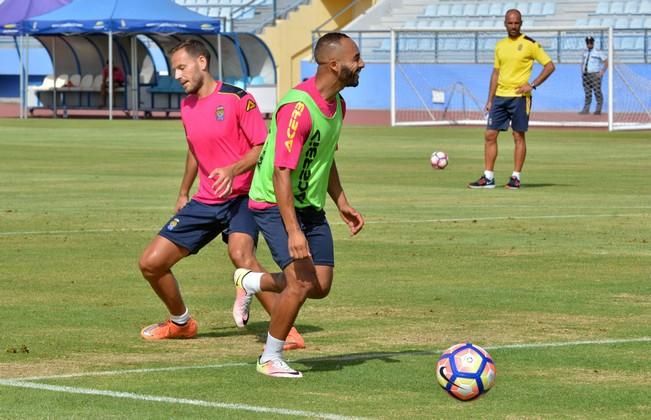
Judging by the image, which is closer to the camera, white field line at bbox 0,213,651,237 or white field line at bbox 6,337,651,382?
white field line at bbox 6,337,651,382

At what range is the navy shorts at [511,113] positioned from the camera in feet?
70.3

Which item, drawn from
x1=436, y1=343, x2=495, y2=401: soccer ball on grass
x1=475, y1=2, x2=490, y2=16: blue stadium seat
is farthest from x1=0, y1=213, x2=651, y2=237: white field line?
x1=475, y1=2, x2=490, y2=16: blue stadium seat

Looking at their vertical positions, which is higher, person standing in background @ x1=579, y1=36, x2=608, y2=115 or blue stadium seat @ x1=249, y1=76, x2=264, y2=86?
person standing in background @ x1=579, y1=36, x2=608, y2=115

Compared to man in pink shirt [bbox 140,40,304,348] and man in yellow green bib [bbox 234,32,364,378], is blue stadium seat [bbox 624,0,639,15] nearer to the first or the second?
man in pink shirt [bbox 140,40,304,348]

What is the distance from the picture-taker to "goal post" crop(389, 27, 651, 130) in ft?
144

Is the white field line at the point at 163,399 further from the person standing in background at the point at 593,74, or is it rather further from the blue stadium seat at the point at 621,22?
the blue stadium seat at the point at 621,22

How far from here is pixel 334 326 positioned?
1001 cm

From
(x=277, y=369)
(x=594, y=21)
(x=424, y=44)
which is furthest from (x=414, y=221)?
(x=594, y=21)

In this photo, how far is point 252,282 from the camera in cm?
860

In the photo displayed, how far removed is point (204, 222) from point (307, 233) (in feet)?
4.16

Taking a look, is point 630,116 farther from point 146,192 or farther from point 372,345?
point 372,345

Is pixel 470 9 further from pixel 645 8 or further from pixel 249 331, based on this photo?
pixel 249 331

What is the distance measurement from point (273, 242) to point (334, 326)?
1.83 metres

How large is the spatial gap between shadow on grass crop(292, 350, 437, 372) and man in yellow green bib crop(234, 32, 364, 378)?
32 centimetres
